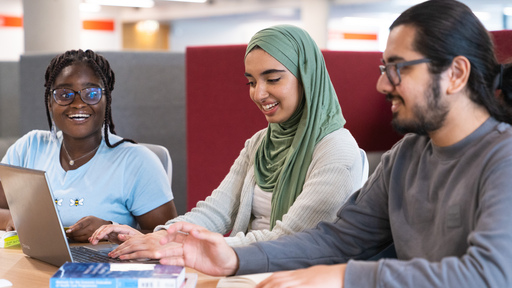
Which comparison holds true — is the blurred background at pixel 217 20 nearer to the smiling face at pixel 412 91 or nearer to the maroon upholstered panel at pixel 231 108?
the maroon upholstered panel at pixel 231 108

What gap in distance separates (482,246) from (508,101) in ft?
1.29

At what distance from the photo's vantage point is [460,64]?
1319 millimetres

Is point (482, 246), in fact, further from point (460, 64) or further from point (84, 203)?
point (84, 203)

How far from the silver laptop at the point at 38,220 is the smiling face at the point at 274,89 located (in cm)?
67

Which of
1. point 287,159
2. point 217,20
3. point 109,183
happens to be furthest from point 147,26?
point 287,159

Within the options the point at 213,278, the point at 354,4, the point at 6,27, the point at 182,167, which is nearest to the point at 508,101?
the point at 213,278

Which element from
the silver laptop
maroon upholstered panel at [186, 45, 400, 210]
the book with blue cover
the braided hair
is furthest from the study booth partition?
the book with blue cover

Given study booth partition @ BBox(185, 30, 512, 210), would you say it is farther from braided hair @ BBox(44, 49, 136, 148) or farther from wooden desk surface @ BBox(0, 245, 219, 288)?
wooden desk surface @ BBox(0, 245, 219, 288)

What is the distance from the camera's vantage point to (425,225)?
1.41 meters

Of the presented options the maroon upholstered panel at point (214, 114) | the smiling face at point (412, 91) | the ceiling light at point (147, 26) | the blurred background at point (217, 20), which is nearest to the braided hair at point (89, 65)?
the maroon upholstered panel at point (214, 114)

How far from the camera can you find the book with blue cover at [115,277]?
1253 mm

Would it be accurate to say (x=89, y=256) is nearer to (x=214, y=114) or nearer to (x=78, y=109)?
(x=78, y=109)

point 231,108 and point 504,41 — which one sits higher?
point 504,41

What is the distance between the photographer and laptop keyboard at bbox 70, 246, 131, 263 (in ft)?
5.45
